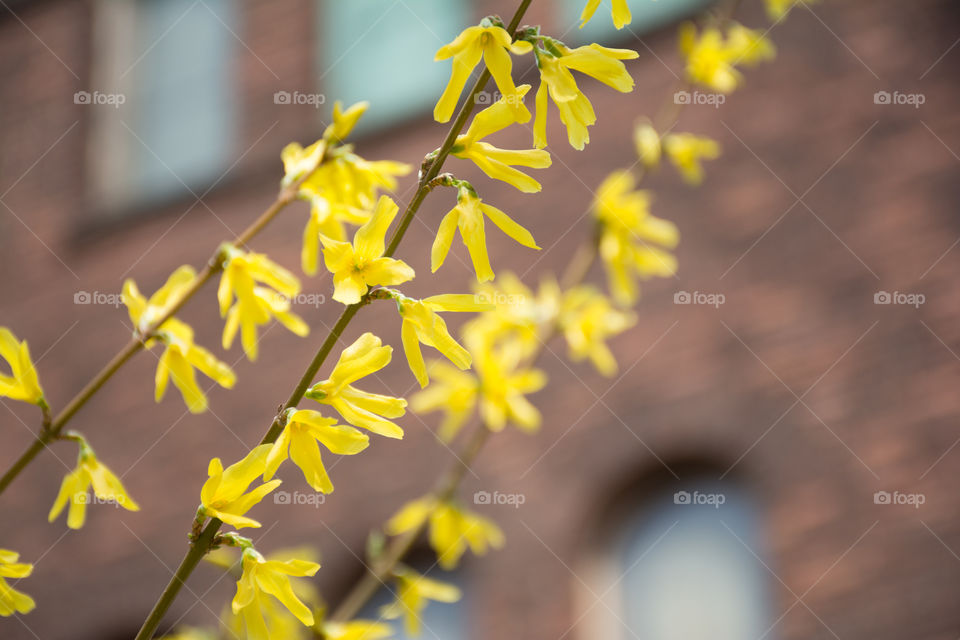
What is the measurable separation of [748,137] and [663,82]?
1.79 feet

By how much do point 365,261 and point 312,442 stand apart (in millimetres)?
201

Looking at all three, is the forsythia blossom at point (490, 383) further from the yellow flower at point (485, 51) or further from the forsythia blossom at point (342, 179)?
the yellow flower at point (485, 51)

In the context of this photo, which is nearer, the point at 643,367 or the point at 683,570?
the point at 683,570

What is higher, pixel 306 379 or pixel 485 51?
pixel 485 51

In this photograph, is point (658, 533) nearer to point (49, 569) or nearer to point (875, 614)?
point (875, 614)

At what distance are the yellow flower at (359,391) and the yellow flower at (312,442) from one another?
20 millimetres

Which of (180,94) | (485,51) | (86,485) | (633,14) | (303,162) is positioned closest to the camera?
(485,51)

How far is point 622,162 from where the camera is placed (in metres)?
5.06

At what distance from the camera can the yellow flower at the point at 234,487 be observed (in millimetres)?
966

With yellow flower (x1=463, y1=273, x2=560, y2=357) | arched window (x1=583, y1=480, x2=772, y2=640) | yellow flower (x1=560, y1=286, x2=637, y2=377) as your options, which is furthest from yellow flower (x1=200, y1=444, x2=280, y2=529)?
arched window (x1=583, y1=480, x2=772, y2=640)

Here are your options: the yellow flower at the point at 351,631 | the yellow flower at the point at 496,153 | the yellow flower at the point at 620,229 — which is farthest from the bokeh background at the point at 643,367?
the yellow flower at the point at 496,153

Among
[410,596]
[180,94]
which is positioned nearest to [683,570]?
[410,596]

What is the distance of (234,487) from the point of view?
984mm

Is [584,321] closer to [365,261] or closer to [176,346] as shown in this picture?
[176,346]
